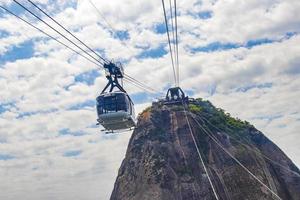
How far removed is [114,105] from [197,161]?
45.4 meters

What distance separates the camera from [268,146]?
313ft

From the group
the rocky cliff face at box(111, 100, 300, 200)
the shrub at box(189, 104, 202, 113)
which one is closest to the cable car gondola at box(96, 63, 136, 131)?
the rocky cliff face at box(111, 100, 300, 200)

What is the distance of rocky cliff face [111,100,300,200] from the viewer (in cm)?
7956

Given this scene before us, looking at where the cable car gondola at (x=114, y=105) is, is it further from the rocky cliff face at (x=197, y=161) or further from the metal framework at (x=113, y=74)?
the rocky cliff face at (x=197, y=161)

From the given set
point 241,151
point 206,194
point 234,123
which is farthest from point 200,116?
point 206,194

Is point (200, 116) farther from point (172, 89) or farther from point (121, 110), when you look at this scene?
point (121, 110)

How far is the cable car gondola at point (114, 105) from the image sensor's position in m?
44.8

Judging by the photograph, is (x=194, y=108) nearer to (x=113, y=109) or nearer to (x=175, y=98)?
(x=175, y=98)

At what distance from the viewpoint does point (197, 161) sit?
Answer: 283 ft

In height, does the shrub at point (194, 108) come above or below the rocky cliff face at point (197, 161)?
above

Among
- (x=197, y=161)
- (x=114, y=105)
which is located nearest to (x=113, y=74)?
(x=114, y=105)

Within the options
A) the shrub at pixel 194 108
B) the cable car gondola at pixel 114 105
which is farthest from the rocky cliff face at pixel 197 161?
the cable car gondola at pixel 114 105

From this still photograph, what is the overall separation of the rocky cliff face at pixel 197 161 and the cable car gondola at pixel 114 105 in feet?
119

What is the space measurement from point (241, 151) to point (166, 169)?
1703cm
